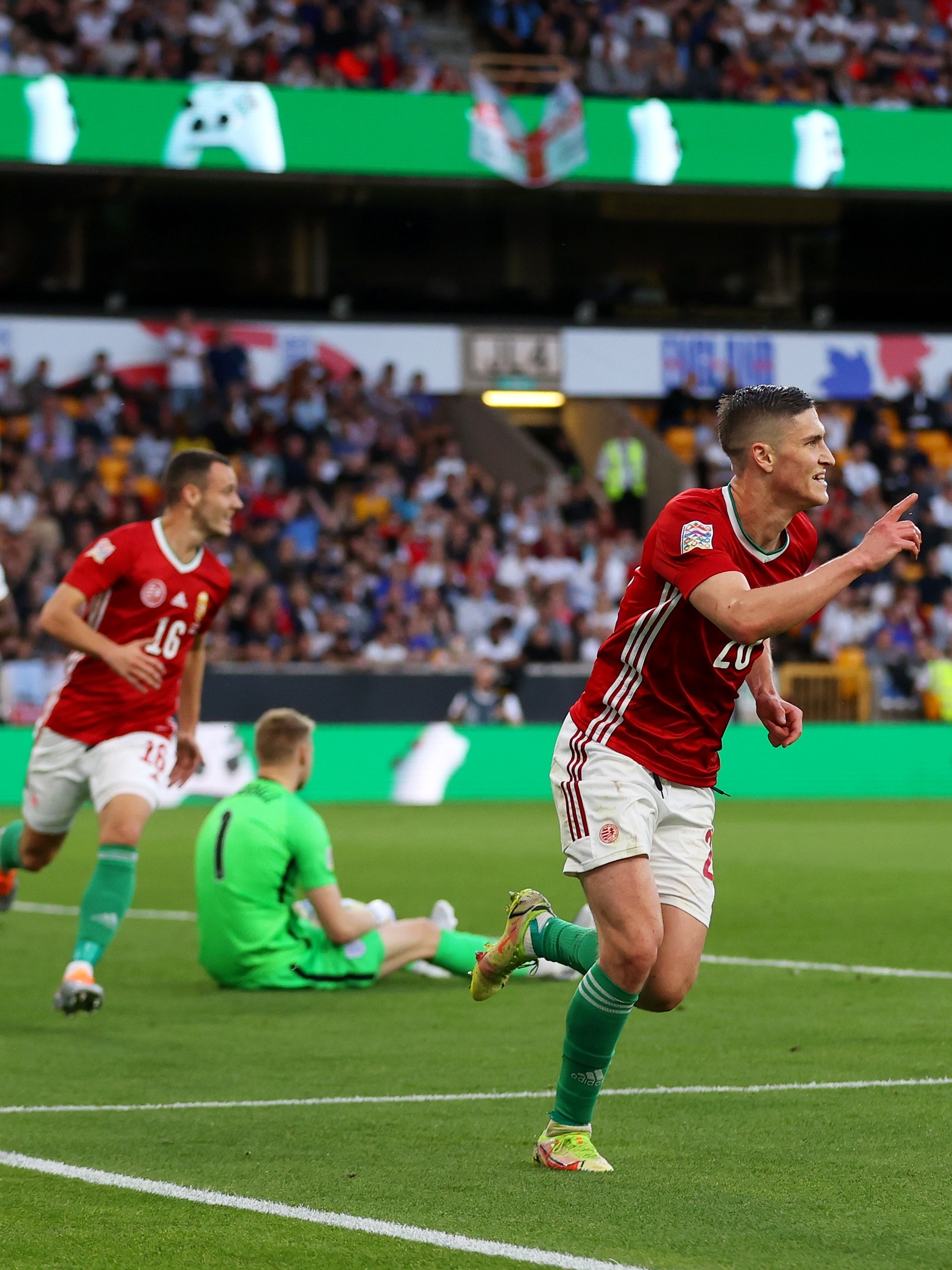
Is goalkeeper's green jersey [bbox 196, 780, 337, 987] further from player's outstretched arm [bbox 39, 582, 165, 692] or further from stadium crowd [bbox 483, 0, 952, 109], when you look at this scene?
stadium crowd [bbox 483, 0, 952, 109]

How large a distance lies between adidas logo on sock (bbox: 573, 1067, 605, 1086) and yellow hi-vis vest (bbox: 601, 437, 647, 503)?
25.1 metres

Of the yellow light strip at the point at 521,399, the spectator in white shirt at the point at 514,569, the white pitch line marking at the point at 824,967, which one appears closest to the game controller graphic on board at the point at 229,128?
the yellow light strip at the point at 521,399

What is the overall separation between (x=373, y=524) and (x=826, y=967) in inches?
682

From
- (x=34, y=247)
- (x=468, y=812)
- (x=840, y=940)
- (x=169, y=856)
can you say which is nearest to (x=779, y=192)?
(x=34, y=247)

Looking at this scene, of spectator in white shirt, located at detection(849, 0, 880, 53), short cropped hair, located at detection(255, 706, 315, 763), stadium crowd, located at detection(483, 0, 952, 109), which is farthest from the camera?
spectator in white shirt, located at detection(849, 0, 880, 53)

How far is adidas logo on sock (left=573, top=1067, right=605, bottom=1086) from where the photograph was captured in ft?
17.0

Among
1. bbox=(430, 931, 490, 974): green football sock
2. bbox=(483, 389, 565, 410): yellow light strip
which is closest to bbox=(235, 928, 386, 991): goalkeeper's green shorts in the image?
bbox=(430, 931, 490, 974): green football sock

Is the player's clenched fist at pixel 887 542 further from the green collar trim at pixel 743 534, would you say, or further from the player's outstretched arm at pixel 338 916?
the player's outstretched arm at pixel 338 916

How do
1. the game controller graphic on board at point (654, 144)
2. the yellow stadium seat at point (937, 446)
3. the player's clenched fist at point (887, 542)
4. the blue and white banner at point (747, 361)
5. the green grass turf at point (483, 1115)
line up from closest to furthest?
1. the green grass turf at point (483, 1115)
2. the player's clenched fist at point (887, 542)
3. the game controller graphic on board at point (654, 144)
4. the yellow stadium seat at point (937, 446)
5. the blue and white banner at point (747, 361)

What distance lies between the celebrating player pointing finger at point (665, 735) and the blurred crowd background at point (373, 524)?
55.5 feet

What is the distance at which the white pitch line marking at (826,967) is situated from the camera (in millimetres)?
8945

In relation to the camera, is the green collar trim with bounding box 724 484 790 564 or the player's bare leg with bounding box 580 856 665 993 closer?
the player's bare leg with bounding box 580 856 665 993

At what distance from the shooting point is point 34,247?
3061cm

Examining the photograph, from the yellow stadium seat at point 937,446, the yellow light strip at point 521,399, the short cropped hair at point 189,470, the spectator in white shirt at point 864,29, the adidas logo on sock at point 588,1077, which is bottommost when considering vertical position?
the adidas logo on sock at point 588,1077
